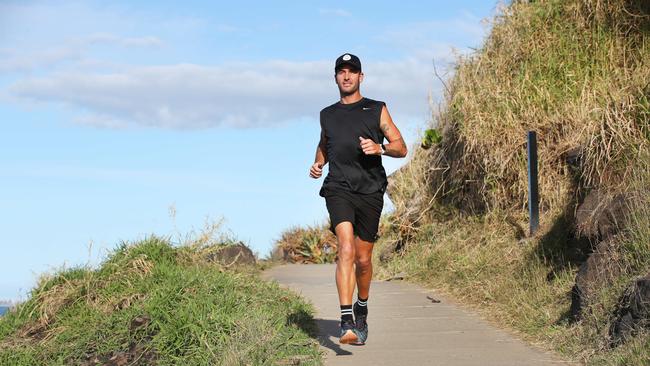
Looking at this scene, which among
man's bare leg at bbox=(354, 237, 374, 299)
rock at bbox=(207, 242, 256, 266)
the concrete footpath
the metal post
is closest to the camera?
the concrete footpath

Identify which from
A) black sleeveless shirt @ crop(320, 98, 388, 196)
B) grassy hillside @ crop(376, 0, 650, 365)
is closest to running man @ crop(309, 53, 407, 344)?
black sleeveless shirt @ crop(320, 98, 388, 196)

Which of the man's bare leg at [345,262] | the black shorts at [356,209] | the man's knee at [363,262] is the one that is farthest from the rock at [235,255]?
the man's bare leg at [345,262]

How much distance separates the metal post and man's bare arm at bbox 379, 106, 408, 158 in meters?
5.34

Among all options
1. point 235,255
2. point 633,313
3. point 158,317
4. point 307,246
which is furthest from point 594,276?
point 307,246

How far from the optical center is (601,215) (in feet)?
32.6

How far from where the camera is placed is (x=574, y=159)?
12.3 metres

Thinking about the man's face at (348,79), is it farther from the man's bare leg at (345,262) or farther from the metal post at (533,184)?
the metal post at (533,184)

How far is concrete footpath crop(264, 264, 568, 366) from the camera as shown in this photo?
797 cm

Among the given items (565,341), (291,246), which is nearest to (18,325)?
(565,341)

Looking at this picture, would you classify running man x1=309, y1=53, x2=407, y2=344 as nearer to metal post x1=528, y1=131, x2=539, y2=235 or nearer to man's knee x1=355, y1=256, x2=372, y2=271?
man's knee x1=355, y1=256, x2=372, y2=271

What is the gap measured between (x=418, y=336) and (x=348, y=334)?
1558 millimetres

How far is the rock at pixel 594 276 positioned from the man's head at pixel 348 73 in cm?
300

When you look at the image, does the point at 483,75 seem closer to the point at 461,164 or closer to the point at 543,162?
the point at 461,164

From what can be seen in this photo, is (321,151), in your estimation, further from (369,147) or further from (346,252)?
(346,252)
